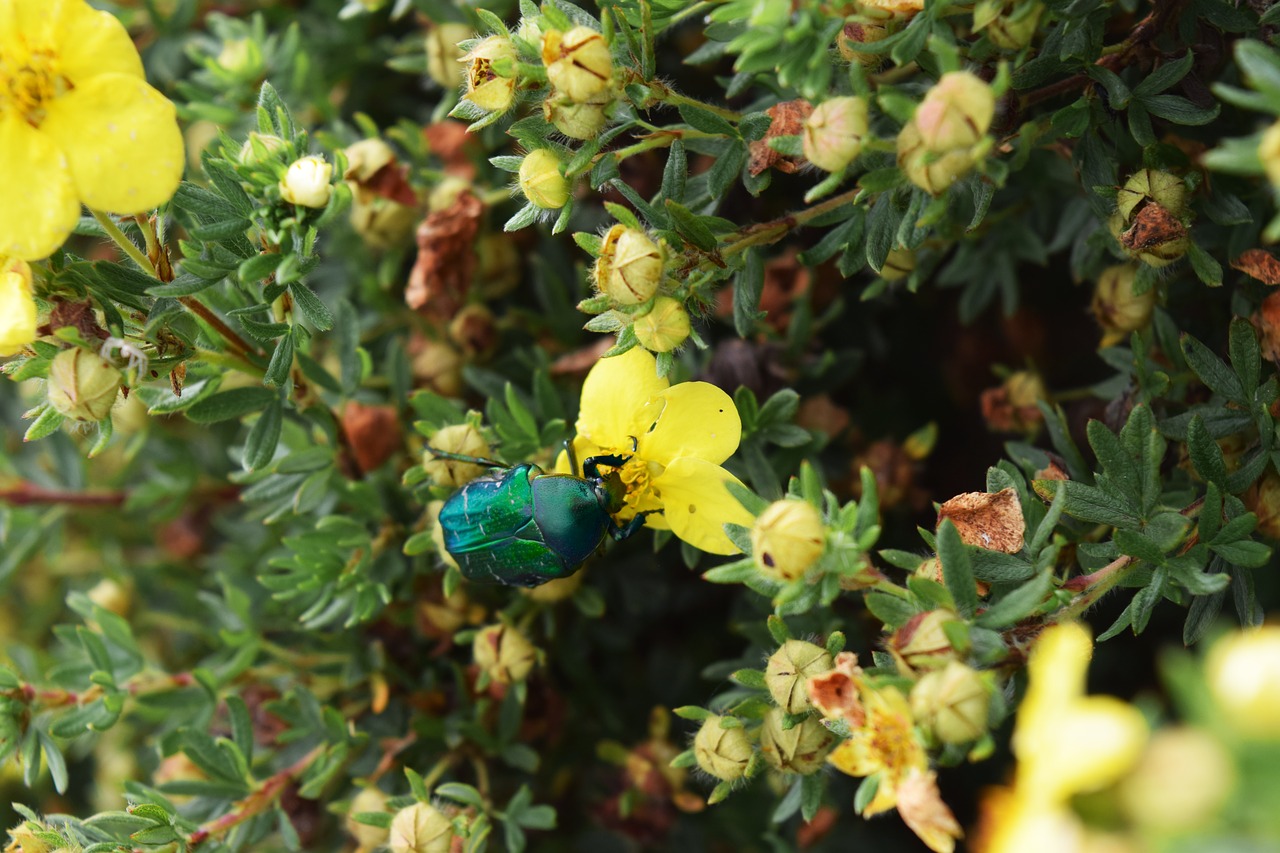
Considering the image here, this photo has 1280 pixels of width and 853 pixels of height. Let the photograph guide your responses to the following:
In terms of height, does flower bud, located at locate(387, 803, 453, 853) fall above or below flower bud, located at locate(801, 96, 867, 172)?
below

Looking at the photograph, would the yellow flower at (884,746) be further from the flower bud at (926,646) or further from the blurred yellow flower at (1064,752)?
the blurred yellow flower at (1064,752)

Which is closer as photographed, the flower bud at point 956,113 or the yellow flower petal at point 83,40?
the flower bud at point 956,113

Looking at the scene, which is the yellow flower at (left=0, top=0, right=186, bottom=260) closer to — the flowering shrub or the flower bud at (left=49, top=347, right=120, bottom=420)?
the flowering shrub

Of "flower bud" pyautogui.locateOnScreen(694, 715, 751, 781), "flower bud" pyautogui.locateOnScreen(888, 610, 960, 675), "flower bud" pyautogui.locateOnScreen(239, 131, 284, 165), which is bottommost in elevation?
"flower bud" pyautogui.locateOnScreen(694, 715, 751, 781)

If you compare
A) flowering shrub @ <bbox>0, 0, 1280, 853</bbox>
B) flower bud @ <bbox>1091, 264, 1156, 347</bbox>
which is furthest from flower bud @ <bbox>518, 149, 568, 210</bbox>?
flower bud @ <bbox>1091, 264, 1156, 347</bbox>

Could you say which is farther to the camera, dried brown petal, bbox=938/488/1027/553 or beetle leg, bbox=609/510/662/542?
beetle leg, bbox=609/510/662/542

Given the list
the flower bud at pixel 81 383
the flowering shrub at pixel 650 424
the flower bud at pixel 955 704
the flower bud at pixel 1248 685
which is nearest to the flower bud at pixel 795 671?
the flowering shrub at pixel 650 424

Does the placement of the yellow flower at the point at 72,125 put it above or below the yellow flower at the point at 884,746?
above

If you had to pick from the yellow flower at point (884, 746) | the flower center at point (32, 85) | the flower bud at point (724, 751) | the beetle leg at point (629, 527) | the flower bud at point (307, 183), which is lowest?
the flower bud at point (724, 751)
